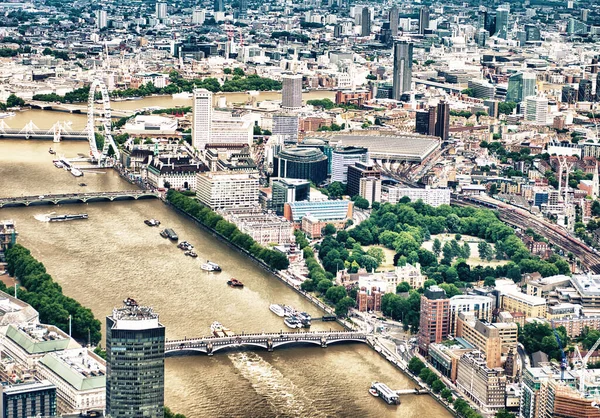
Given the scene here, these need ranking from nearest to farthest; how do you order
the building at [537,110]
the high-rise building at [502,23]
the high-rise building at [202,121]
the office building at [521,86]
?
1. the high-rise building at [202,121]
2. the building at [537,110]
3. the office building at [521,86]
4. the high-rise building at [502,23]

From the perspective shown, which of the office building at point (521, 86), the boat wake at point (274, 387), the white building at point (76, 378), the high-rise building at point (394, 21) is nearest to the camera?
the white building at point (76, 378)

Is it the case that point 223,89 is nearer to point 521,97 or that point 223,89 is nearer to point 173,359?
point 521,97

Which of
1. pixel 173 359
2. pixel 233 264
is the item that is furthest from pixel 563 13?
pixel 173 359

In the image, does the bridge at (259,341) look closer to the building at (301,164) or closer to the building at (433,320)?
the building at (433,320)

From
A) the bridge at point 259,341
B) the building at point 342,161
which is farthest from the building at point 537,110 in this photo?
the bridge at point 259,341

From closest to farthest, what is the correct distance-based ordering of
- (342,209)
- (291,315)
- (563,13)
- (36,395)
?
(36,395)
(291,315)
(342,209)
(563,13)

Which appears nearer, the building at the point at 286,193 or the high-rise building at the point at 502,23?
the building at the point at 286,193

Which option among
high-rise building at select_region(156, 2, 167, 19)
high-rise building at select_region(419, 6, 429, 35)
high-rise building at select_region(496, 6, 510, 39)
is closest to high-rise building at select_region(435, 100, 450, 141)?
high-rise building at select_region(496, 6, 510, 39)
